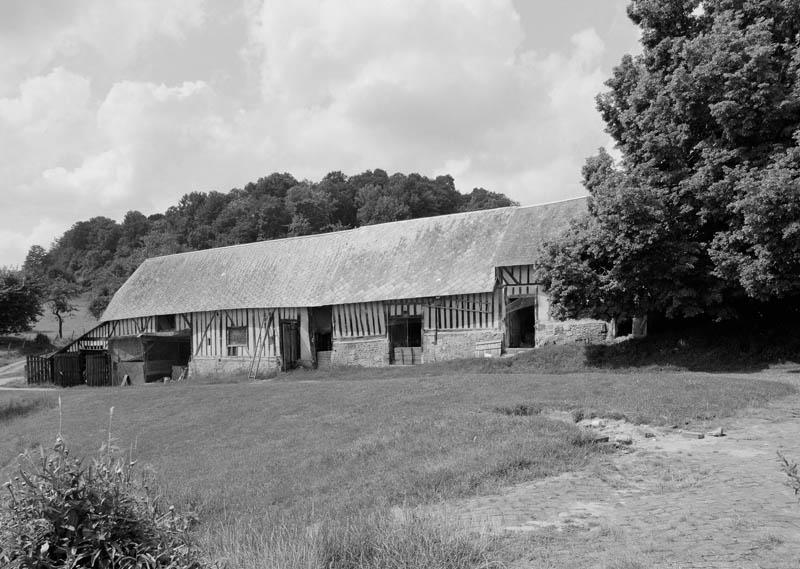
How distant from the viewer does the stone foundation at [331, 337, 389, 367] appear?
25984 mm

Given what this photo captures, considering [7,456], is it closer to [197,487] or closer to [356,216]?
[197,487]

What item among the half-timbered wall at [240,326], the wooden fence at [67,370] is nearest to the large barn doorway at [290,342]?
the half-timbered wall at [240,326]

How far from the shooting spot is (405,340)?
86.8ft

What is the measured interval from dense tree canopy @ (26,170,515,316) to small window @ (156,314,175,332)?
23537 millimetres

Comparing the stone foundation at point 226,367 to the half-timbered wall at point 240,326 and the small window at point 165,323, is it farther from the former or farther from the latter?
the small window at point 165,323

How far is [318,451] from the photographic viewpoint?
10.1 metres

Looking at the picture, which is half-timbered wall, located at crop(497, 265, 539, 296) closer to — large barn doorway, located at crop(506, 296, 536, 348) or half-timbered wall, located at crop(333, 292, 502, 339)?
large barn doorway, located at crop(506, 296, 536, 348)

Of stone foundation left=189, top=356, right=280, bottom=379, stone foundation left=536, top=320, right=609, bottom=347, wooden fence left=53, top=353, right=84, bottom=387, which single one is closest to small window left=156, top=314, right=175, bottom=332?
stone foundation left=189, top=356, right=280, bottom=379

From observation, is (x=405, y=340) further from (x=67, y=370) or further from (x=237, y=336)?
(x=67, y=370)

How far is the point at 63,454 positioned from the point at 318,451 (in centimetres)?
556

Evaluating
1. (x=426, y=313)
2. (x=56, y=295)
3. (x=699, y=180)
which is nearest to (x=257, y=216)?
(x=56, y=295)

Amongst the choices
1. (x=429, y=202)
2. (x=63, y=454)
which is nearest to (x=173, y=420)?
(x=63, y=454)

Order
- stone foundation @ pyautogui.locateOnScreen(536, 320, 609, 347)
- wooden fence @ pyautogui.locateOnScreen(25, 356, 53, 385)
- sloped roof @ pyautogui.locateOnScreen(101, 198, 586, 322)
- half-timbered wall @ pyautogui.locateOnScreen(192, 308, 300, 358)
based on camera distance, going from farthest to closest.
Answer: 1. wooden fence @ pyautogui.locateOnScreen(25, 356, 53, 385)
2. half-timbered wall @ pyautogui.locateOnScreen(192, 308, 300, 358)
3. sloped roof @ pyautogui.locateOnScreen(101, 198, 586, 322)
4. stone foundation @ pyautogui.locateOnScreen(536, 320, 609, 347)

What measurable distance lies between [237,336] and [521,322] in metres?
13.2
